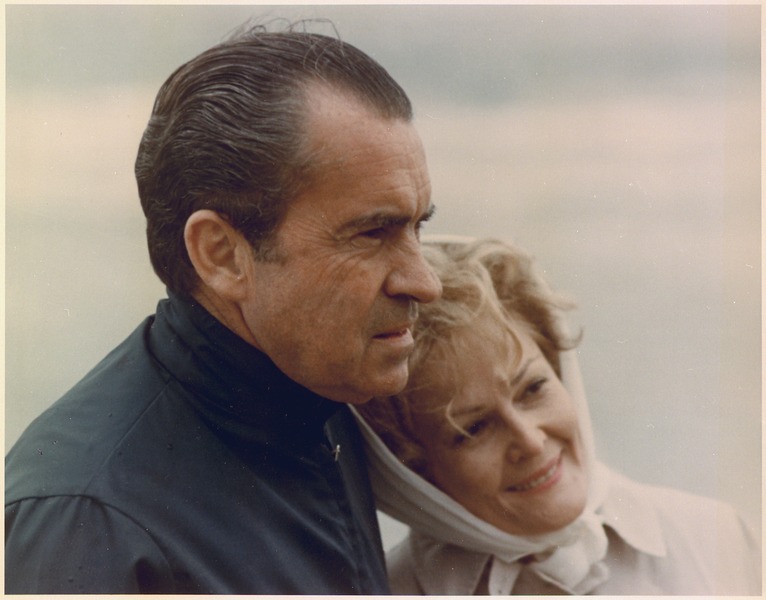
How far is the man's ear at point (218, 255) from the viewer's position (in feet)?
6.13

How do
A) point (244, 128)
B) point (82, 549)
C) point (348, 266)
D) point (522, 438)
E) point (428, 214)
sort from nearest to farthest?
point (82, 549) → point (244, 128) → point (348, 266) → point (428, 214) → point (522, 438)

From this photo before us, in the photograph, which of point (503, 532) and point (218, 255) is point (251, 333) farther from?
point (503, 532)

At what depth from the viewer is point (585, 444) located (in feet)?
7.53

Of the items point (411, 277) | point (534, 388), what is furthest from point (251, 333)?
point (534, 388)

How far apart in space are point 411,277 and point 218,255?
0.40 m

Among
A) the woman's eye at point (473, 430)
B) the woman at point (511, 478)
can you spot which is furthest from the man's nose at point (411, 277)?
the woman's eye at point (473, 430)

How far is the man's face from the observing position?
6.06 ft

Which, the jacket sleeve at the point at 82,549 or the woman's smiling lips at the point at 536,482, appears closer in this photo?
the jacket sleeve at the point at 82,549

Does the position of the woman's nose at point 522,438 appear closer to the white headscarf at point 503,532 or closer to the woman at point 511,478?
the woman at point 511,478

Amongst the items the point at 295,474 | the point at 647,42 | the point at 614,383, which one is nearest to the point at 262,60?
the point at 295,474

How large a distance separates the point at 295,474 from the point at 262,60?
2.81 ft

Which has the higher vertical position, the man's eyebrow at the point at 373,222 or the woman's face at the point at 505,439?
the man's eyebrow at the point at 373,222

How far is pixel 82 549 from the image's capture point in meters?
1.68

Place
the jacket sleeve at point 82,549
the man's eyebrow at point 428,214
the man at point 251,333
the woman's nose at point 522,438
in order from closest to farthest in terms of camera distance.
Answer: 1. the jacket sleeve at point 82,549
2. the man at point 251,333
3. the man's eyebrow at point 428,214
4. the woman's nose at point 522,438
